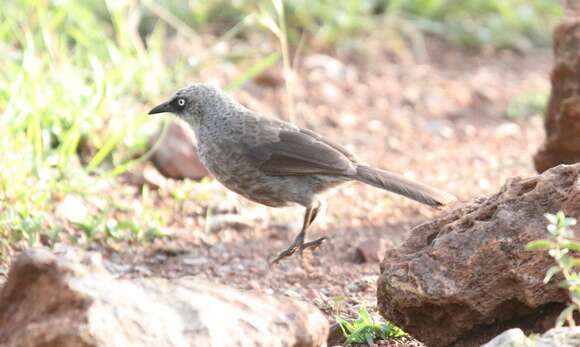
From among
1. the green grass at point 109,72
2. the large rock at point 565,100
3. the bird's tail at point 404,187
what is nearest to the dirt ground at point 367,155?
the green grass at point 109,72

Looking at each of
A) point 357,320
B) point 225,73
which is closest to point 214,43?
point 225,73

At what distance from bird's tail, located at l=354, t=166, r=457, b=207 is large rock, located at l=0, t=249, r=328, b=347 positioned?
2.12m

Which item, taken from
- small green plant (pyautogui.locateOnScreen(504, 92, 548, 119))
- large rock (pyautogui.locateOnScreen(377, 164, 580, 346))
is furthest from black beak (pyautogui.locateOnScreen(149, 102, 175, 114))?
small green plant (pyautogui.locateOnScreen(504, 92, 548, 119))

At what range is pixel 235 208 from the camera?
23.5 ft

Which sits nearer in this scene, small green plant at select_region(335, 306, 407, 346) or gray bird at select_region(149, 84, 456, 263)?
small green plant at select_region(335, 306, 407, 346)

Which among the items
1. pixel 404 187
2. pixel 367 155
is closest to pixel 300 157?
pixel 404 187

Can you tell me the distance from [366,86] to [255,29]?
134 centimetres

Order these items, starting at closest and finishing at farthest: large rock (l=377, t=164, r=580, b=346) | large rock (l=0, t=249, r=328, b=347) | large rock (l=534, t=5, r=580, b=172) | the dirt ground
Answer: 1. large rock (l=0, t=249, r=328, b=347)
2. large rock (l=377, t=164, r=580, b=346)
3. the dirt ground
4. large rock (l=534, t=5, r=580, b=172)

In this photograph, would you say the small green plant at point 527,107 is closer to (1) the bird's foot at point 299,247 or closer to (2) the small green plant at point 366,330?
(1) the bird's foot at point 299,247

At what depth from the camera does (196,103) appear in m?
6.71

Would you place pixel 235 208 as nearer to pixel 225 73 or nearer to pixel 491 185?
pixel 491 185

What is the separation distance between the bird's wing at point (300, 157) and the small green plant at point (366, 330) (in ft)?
5.83

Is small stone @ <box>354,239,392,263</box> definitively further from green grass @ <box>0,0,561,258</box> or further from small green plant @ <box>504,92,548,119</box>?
small green plant @ <box>504,92,548,119</box>

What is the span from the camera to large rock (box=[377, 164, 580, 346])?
4.00 m
